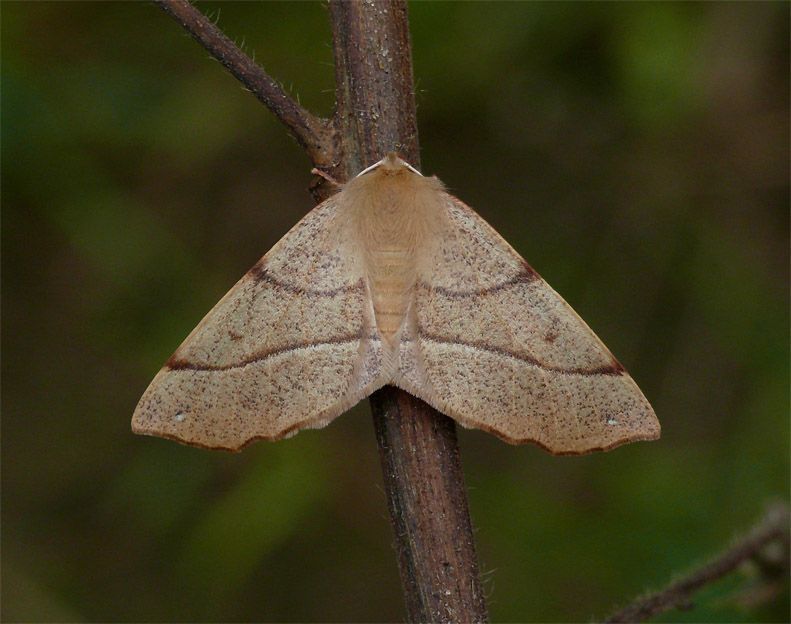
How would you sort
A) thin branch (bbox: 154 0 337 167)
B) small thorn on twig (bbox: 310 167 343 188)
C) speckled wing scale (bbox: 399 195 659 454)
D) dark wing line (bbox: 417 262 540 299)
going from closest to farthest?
1. thin branch (bbox: 154 0 337 167)
2. small thorn on twig (bbox: 310 167 343 188)
3. speckled wing scale (bbox: 399 195 659 454)
4. dark wing line (bbox: 417 262 540 299)

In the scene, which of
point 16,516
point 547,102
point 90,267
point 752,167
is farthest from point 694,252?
point 16,516

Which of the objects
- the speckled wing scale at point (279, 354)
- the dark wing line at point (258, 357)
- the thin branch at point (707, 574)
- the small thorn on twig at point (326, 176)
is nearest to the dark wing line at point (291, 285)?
the speckled wing scale at point (279, 354)

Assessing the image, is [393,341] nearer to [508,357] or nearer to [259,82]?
[508,357]

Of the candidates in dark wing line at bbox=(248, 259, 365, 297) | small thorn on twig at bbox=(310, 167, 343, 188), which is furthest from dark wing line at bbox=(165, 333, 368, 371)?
small thorn on twig at bbox=(310, 167, 343, 188)

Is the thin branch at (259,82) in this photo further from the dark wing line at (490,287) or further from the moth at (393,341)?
the dark wing line at (490,287)

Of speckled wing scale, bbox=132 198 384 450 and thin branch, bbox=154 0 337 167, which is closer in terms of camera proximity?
thin branch, bbox=154 0 337 167

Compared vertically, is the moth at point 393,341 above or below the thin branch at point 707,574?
above

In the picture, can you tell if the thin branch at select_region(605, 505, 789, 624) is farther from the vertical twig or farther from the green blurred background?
the green blurred background

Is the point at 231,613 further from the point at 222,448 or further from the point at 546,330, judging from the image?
the point at 546,330
